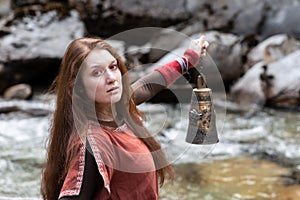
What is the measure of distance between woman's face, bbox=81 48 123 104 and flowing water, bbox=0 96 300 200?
857 mm

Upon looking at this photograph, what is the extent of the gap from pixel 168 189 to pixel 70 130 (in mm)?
2619

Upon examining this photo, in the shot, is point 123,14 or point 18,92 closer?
point 18,92

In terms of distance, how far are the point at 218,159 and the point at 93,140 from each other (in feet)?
11.8

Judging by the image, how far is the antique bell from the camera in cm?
180

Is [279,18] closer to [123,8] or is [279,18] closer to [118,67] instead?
[123,8]

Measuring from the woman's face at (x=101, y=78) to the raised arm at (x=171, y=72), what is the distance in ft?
1.02

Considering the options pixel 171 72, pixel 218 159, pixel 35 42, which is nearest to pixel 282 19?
pixel 35 42

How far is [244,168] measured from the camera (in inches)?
185

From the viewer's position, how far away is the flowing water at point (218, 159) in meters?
4.06

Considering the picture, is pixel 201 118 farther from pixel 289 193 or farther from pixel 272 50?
pixel 272 50

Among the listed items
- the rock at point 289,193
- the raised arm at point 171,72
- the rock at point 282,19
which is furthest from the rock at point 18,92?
the raised arm at point 171,72

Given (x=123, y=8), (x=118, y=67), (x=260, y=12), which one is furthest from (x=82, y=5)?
(x=118, y=67)

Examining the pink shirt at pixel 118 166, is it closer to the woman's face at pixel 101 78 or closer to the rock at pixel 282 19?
the woman's face at pixel 101 78

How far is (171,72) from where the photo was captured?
1946 mm
